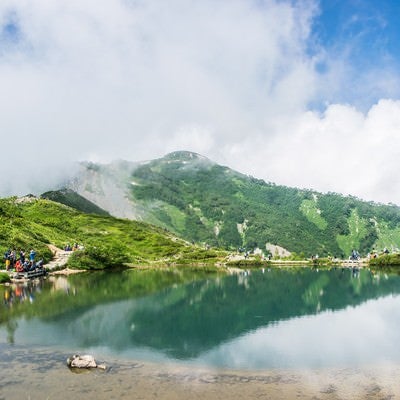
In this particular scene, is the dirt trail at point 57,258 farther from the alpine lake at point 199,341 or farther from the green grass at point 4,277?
the alpine lake at point 199,341

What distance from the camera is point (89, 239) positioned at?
114 metres


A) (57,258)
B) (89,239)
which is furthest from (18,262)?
(89,239)

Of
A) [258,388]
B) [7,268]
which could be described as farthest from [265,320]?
[7,268]

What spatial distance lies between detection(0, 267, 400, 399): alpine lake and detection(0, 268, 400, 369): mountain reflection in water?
0.10 m

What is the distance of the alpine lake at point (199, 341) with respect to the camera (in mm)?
19641

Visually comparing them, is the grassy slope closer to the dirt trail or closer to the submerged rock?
the dirt trail

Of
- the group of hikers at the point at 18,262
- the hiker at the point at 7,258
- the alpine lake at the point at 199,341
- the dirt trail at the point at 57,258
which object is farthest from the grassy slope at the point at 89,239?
the alpine lake at the point at 199,341

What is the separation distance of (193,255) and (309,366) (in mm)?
80241

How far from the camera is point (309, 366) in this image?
23.5 metres

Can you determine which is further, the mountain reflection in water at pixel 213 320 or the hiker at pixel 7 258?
the hiker at pixel 7 258

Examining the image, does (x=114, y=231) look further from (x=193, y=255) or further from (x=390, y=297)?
(x=390, y=297)

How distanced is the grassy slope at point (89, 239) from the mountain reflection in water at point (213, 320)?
1671 centimetres

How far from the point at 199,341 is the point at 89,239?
291 ft

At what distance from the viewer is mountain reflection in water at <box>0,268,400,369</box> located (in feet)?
86.9
